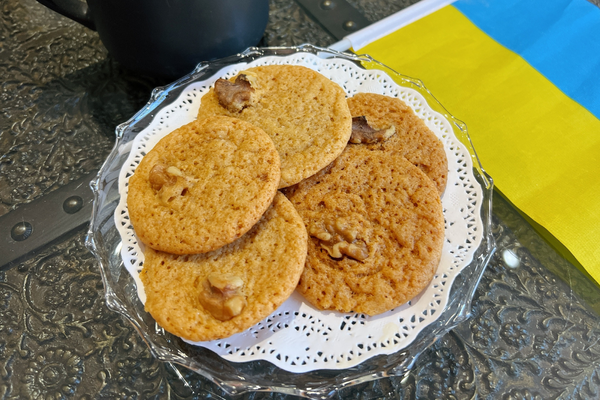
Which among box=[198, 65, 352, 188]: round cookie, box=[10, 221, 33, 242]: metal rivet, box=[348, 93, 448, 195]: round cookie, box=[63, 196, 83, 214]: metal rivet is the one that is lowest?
box=[10, 221, 33, 242]: metal rivet

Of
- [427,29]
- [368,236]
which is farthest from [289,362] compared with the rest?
[427,29]

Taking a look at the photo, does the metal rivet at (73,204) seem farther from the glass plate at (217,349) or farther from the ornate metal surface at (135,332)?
the glass plate at (217,349)

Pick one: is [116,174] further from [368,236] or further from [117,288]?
[368,236]

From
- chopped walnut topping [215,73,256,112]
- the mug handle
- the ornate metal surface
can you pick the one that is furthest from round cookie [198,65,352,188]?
the ornate metal surface

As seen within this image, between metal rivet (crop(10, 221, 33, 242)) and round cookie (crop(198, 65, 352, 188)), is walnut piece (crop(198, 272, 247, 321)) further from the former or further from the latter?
metal rivet (crop(10, 221, 33, 242))

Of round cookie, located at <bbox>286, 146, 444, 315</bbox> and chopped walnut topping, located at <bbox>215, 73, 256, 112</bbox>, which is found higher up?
chopped walnut topping, located at <bbox>215, 73, 256, 112</bbox>

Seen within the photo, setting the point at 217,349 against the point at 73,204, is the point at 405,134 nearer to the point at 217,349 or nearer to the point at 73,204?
the point at 217,349

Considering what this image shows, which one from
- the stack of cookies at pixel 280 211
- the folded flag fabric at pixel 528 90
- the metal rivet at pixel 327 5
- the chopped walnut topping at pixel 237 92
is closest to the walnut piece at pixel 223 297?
the stack of cookies at pixel 280 211
